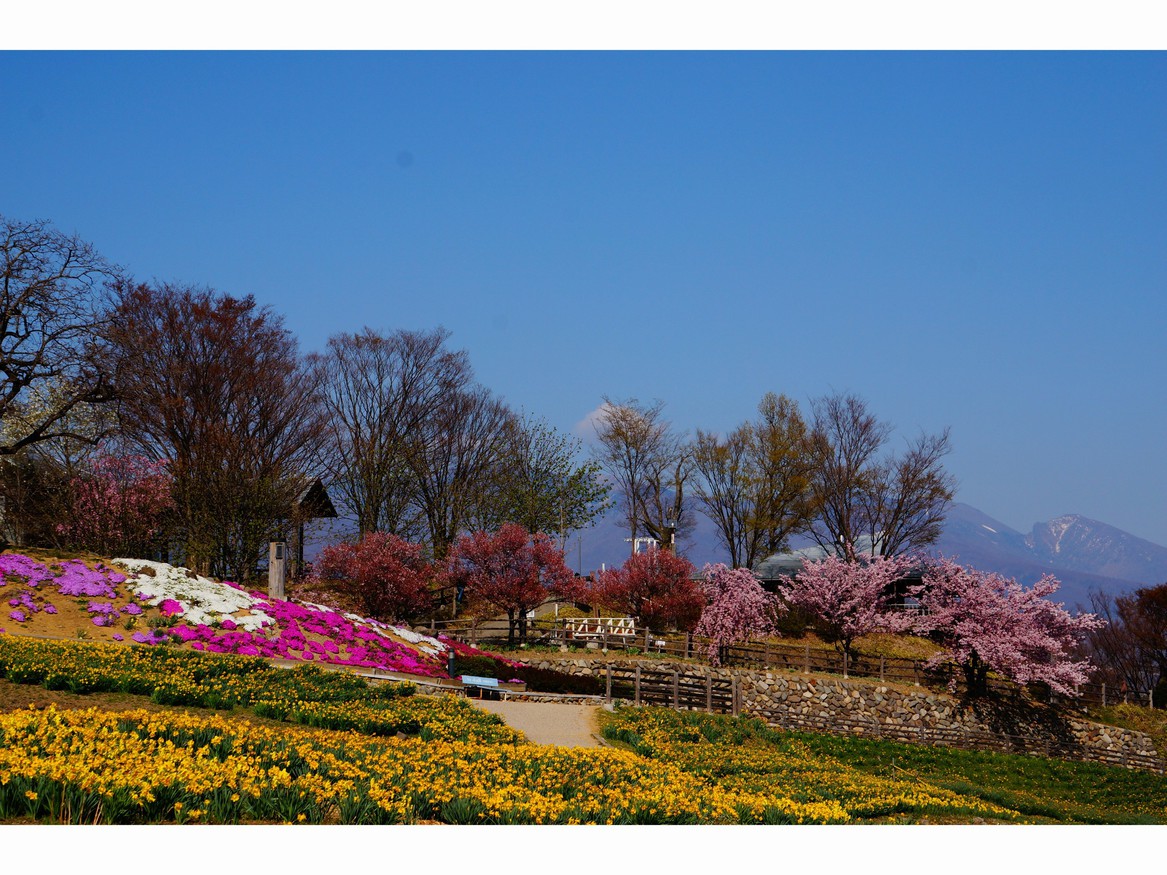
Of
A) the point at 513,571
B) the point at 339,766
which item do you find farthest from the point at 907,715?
the point at 339,766

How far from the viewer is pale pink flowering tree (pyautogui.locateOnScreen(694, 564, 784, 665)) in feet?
116

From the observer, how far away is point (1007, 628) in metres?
34.3

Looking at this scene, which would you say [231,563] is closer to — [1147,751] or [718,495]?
[718,495]

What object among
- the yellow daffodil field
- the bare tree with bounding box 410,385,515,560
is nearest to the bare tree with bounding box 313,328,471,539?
the bare tree with bounding box 410,385,515,560

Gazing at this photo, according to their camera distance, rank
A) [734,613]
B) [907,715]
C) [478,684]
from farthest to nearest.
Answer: [734,613] → [907,715] → [478,684]

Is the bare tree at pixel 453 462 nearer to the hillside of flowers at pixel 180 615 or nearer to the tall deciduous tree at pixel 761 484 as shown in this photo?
the tall deciduous tree at pixel 761 484

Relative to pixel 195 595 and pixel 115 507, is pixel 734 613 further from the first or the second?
pixel 115 507

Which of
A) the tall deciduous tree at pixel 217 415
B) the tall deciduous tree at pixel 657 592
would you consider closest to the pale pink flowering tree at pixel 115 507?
the tall deciduous tree at pixel 217 415

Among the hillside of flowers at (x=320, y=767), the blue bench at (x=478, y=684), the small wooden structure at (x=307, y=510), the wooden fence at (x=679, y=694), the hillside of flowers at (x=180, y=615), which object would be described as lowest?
the wooden fence at (x=679, y=694)

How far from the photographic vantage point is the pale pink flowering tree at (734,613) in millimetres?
35250

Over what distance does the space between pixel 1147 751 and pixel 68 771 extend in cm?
3685

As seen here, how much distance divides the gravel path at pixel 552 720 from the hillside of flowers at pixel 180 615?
295 centimetres

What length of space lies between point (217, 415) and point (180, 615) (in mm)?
16917

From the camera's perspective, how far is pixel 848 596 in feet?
121
